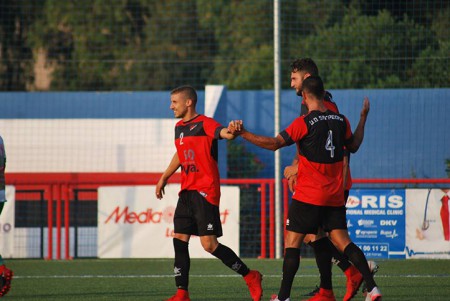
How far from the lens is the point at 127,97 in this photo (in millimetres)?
24797

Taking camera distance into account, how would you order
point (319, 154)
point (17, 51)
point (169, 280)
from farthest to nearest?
point (17, 51)
point (169, 280)
point (319, 154)

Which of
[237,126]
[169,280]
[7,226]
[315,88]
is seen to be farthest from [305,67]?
[7,226]

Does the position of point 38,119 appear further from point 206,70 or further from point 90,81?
point 206,70

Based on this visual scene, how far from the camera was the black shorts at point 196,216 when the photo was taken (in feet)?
30.8

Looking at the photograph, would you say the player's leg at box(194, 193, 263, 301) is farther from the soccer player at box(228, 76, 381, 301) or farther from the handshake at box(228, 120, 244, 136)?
the handshake at box(228, 120, 244, 136)

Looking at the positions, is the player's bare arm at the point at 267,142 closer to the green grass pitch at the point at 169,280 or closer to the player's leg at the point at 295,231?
the player's leg at the point at 295,231

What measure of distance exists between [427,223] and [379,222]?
76cm

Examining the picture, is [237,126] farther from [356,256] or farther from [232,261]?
[232,261]

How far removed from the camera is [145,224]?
16.7 m

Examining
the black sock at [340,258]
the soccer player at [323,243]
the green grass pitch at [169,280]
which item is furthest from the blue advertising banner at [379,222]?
the soccer player at [323,243]

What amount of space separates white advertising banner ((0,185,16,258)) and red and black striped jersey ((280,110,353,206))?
31.3 ft

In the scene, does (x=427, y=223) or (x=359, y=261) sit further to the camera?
(x=427, y=223)

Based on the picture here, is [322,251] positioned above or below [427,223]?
above

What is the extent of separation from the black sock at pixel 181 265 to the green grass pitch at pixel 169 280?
0.55 metres
